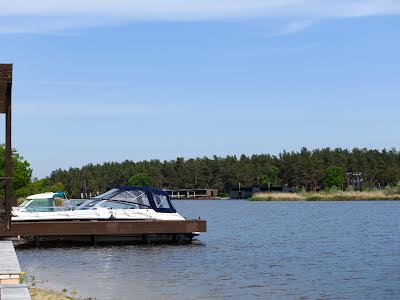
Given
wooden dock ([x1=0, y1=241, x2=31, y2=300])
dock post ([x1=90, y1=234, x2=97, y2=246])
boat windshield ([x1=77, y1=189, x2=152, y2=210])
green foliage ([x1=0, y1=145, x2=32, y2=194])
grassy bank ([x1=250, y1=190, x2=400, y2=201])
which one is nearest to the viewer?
wooden dock ([x1=0, y1=241, x2=31, y2=300])

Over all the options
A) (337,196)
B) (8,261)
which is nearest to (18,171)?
(8,261)

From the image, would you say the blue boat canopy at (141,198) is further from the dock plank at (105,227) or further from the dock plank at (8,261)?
the dock plank at (8,261)

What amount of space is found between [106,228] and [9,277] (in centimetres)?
2591

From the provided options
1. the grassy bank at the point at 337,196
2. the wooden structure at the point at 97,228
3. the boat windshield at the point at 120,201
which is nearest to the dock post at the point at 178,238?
the wooden structure at the point at 97,228

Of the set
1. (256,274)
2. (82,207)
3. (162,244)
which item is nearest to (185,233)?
(162,244)

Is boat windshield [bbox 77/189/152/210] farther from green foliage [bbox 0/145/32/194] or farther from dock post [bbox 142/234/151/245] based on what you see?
green foliage [bbox 0/145/32/194]

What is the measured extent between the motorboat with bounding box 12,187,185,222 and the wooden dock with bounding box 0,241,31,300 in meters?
17.9

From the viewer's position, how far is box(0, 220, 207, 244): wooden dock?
4259 cm

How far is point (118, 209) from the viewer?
46781 millimetres

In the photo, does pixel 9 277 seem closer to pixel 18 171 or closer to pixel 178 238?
pixel 178 238

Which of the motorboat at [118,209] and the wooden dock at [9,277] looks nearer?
the wooden dock at [9,277]

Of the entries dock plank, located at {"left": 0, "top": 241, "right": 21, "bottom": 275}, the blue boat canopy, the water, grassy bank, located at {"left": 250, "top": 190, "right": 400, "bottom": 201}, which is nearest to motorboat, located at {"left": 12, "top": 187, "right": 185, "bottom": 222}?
the blue boat canopy

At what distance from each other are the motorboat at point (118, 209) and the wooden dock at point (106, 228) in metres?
1.09

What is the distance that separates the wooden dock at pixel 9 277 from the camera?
46.9ft
